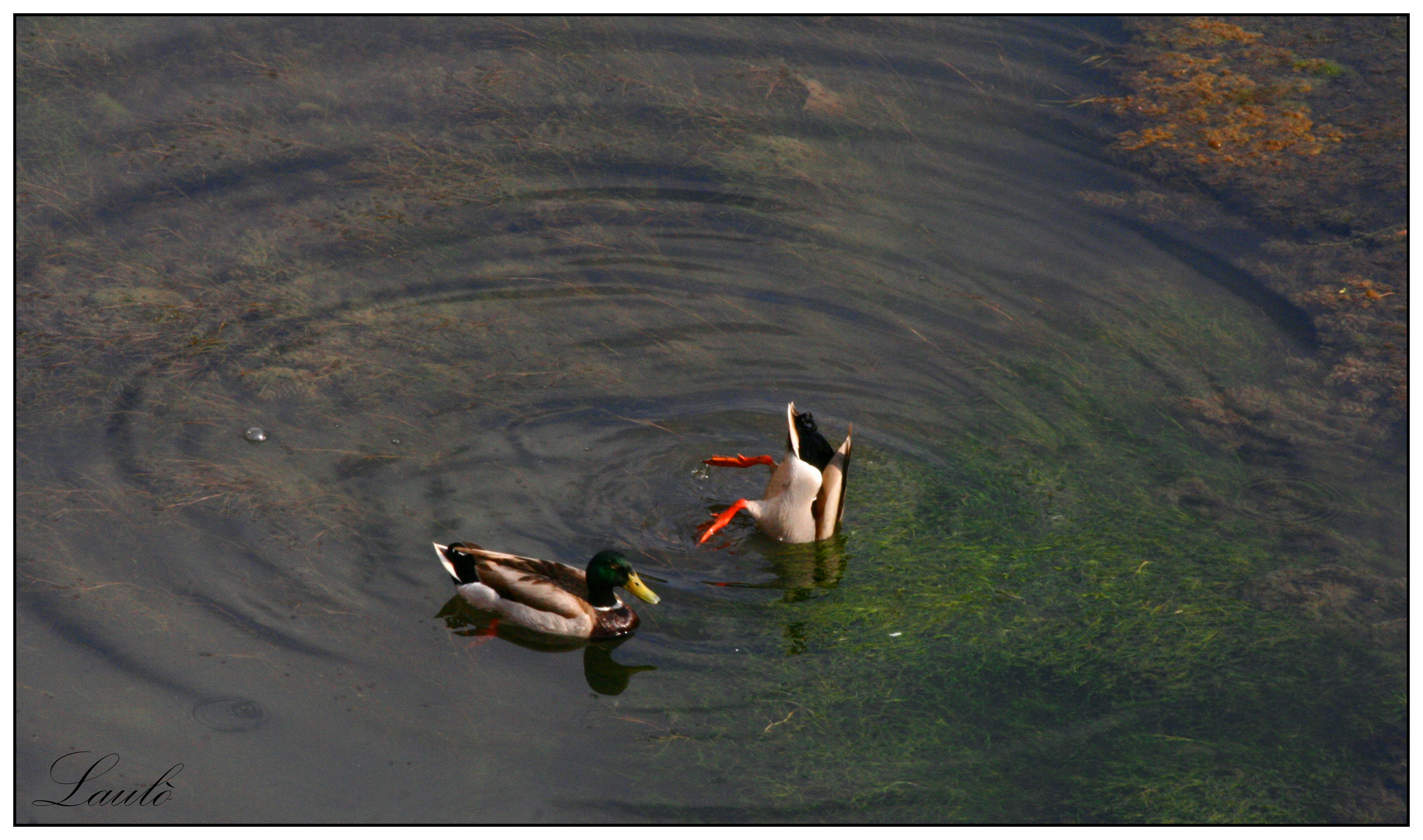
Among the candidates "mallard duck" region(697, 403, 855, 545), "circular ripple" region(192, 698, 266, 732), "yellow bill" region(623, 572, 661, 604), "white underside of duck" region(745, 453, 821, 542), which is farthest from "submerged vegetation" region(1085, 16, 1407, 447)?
"circular ripple" region(192, 698, 266, 732)

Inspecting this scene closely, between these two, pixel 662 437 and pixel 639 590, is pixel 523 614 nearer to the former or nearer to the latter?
pixel 639 590

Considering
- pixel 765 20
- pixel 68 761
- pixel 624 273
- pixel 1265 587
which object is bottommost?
pixel 68 761

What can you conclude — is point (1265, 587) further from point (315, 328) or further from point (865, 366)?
point (315, 328)

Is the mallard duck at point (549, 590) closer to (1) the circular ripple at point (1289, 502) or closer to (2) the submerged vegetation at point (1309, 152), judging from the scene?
(1) the circular ripple at point (1289, 502)

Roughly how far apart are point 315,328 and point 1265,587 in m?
6.20

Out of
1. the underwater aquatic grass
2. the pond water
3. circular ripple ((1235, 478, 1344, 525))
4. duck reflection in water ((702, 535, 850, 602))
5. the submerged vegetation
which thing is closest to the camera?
the underwater aquatic grass

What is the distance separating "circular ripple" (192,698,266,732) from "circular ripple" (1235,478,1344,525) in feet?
18.6

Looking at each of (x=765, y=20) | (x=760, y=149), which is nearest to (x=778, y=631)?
(x=760, y=149)

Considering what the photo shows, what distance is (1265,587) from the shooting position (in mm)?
7391

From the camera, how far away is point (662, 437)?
27.4 feet

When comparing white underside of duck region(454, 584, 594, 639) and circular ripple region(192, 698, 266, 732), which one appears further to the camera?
white underside of duck region(454, 584, 594, 639)

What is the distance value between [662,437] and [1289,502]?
386cm

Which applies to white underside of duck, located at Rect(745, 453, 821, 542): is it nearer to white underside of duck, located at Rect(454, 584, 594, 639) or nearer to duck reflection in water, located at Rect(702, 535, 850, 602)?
duck reflection in water, located at Rect(702, 535, 850, 602)

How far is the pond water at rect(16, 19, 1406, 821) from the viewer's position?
21.0ft
